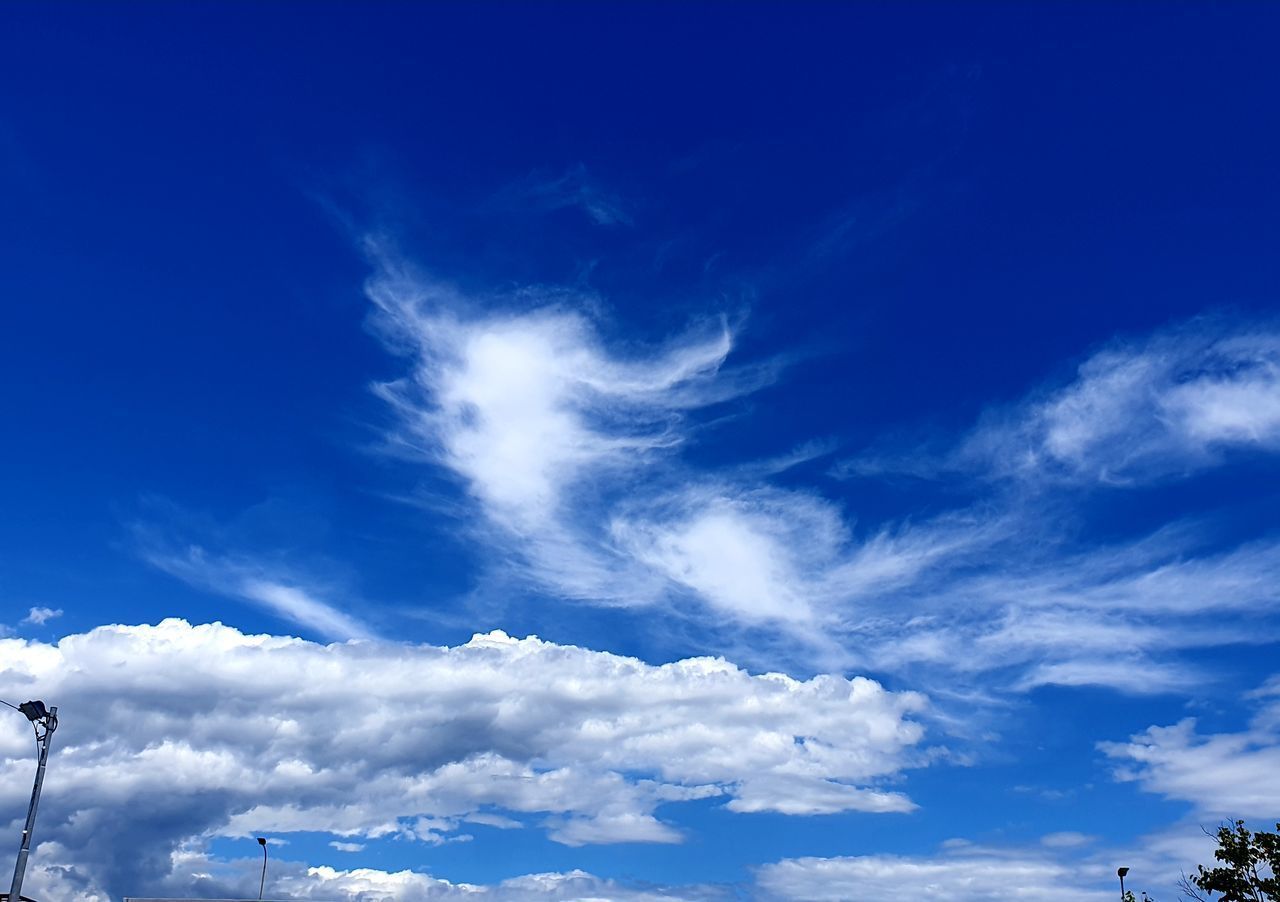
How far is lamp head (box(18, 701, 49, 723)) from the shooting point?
37.6 meters

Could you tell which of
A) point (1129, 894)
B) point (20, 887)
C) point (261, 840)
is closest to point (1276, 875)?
point (1129, 894)

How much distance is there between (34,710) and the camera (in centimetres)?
3784

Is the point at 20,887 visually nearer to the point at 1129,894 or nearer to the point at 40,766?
the point at 40,766

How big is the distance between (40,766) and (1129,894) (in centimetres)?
7241

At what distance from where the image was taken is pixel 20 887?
1401 inches

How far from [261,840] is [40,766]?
60.2 meters

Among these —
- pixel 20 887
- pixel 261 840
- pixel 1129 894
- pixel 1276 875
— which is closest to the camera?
pixel 20 887

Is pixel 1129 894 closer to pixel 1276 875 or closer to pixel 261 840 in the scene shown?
pixel 1276 875

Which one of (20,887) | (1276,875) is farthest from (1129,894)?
(20,887)

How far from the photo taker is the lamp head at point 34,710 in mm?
37625

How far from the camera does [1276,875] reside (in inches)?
2293

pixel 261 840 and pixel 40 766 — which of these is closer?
pixel 40 766

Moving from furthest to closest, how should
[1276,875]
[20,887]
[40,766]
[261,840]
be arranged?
[261,840] < [1276,875] < [40,766] < [20,887]

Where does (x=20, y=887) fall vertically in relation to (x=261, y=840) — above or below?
below
